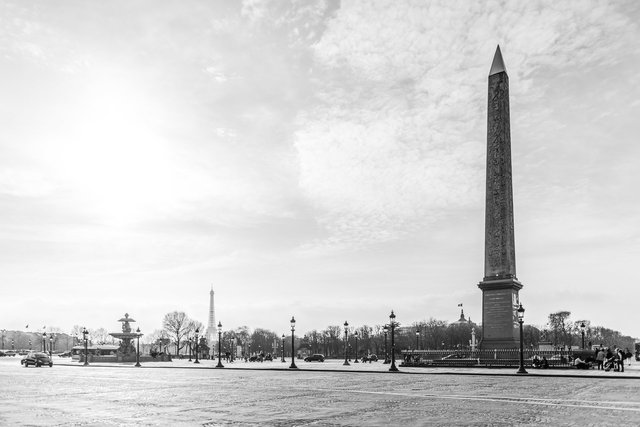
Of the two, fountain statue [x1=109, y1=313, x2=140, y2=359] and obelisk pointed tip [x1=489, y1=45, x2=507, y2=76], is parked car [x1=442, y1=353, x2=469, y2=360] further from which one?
fountain statue [x1=109, y1=313, x2=140, y2=359]

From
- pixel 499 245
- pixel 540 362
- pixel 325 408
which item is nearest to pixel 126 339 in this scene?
pixel 499 245

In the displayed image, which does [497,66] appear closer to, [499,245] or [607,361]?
[499,245]

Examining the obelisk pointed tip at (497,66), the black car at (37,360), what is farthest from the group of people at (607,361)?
the black car at (37,360)

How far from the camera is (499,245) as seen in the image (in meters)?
42.7

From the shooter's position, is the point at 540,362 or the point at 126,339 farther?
the point at 126,339

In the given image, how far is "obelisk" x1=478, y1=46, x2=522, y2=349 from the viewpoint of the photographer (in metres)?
42.6

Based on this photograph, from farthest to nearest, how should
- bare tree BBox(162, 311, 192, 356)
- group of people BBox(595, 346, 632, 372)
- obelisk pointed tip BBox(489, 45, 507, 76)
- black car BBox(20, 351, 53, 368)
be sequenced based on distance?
bare tree BBox(162, 311, 192, 356) < black car BBox(20, 351, 53, 368) < obelisk pointed tip BBox(489, 45, 507, 76) < group of people BBox(595, 346, 632, 372)

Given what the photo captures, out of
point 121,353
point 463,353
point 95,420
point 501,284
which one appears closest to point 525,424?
point 95,420

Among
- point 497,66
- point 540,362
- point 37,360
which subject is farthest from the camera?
point 37,360

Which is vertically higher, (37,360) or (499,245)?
(499,245)

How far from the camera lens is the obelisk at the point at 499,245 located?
42594mm

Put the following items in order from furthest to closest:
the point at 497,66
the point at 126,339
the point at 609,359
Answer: the point at 126,339
the point at 497,66
the point at 609,359

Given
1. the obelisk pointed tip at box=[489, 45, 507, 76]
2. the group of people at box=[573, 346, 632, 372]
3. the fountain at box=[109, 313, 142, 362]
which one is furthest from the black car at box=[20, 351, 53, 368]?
the obelisk pointed tip at box=[489, 45, 507, 76]

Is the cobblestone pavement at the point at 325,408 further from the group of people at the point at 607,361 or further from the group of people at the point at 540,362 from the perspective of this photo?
the group of people at the point at 540,362
